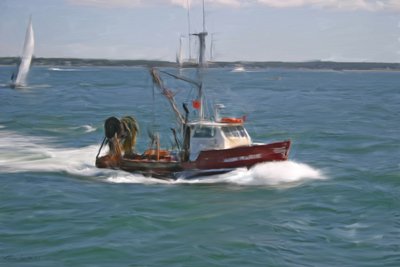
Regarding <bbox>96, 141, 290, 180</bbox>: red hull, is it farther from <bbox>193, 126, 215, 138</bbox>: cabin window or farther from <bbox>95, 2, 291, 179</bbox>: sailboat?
<bbox>193, 126, 215, 138</bbox>: cabin window

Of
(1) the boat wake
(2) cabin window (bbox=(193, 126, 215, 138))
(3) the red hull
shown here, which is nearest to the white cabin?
(2) cabin window (bbox=(193, 126, 215, 138))

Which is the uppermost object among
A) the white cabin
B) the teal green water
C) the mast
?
the mast

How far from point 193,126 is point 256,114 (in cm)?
4805

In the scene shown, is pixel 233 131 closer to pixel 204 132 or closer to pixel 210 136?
pixel 210 136

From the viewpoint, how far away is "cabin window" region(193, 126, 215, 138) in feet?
127

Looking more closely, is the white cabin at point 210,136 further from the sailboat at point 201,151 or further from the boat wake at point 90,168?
the boat wake at point 90,168

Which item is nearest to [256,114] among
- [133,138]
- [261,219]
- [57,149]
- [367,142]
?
[367,142]

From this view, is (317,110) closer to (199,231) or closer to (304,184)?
(304,184)

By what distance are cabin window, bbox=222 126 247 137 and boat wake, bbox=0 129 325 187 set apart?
7.00 feet

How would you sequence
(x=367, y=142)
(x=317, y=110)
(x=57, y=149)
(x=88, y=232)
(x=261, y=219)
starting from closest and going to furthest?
(x=88, y=232), (x=261, y=219), (x=57, y=149), (x=367, y=142), (x=317, y=110)

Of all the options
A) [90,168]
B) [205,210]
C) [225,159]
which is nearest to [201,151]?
[225,159]

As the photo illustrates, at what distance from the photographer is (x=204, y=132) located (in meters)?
38.7

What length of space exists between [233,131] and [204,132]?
1633 mm

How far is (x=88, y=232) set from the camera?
28.5 m
